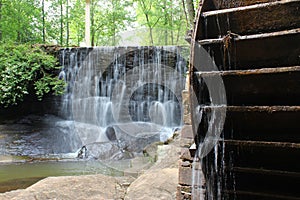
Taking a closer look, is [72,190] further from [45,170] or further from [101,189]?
[45,170]

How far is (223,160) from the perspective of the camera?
2.98 meters

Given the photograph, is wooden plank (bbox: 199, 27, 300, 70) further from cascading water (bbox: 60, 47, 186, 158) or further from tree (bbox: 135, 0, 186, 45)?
tree (bbox: 135, 0, 186, 45)

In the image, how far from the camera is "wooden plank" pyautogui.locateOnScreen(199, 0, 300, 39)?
2600 mm

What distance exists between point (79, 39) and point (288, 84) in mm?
18906

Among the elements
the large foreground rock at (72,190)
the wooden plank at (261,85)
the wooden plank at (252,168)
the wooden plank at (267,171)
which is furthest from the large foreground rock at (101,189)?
the wooden plank at (261,85)

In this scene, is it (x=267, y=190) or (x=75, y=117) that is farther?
(x=75, y=117)

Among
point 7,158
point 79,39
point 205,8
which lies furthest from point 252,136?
point 79,39

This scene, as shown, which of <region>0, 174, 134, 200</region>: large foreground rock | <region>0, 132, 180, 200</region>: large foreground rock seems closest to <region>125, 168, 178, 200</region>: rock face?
<region>0, 132, 180, 200</region>: large foreground rock

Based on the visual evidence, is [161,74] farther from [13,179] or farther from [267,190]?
[267,190]

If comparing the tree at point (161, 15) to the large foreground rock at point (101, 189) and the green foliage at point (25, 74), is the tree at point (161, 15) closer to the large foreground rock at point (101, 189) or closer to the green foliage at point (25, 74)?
the green foliage at point (25, 74)

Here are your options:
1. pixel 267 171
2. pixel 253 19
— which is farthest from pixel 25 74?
pixel 267 171

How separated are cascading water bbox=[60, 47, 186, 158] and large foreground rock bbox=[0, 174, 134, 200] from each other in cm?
624

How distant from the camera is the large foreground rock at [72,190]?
3748 mm

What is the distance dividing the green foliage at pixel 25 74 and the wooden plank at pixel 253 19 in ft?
28.1
